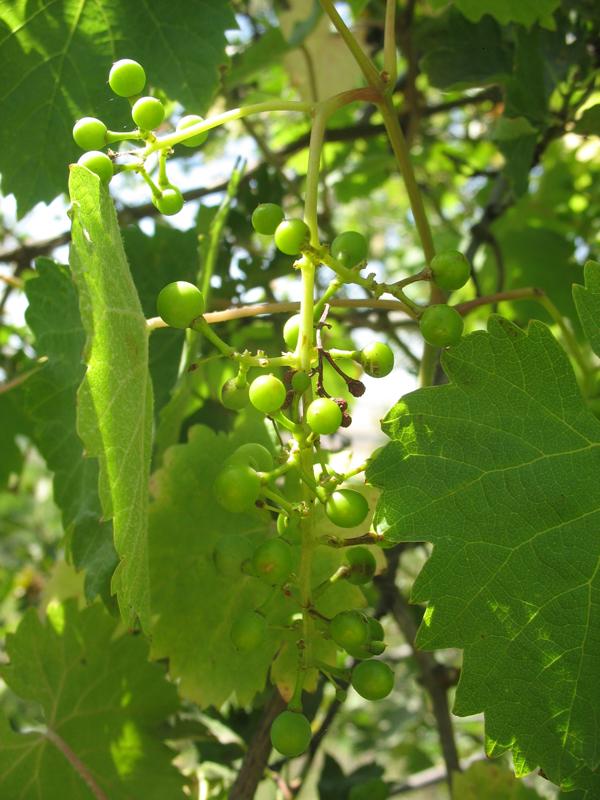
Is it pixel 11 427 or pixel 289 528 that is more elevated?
pixel 289 528

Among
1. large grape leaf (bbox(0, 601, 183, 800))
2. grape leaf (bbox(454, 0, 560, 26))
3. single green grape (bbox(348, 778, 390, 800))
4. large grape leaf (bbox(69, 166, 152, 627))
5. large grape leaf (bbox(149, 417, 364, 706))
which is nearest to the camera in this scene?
large grape leaf (bbox(69, 166, 152, 627))

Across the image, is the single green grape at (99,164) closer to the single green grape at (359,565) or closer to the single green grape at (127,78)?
the single green grape at (127,78)

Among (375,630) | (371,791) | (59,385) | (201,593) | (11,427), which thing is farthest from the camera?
(11,427)

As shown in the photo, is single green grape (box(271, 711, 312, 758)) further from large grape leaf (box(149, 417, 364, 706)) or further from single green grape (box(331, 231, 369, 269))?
single green grape (box(331, 231, 369, 269))

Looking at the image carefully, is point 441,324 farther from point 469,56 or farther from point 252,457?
point 469,56

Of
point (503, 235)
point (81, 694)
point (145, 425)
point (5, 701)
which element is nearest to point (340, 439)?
point (503, 235)

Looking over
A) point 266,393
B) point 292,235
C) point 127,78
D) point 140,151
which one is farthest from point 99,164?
point 266,393

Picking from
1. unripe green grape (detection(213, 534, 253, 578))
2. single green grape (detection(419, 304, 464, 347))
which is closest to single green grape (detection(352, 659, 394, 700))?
unripe green grape (detection(213, 534, 253, 578))

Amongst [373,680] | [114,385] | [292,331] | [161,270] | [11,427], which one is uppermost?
[114,385]
